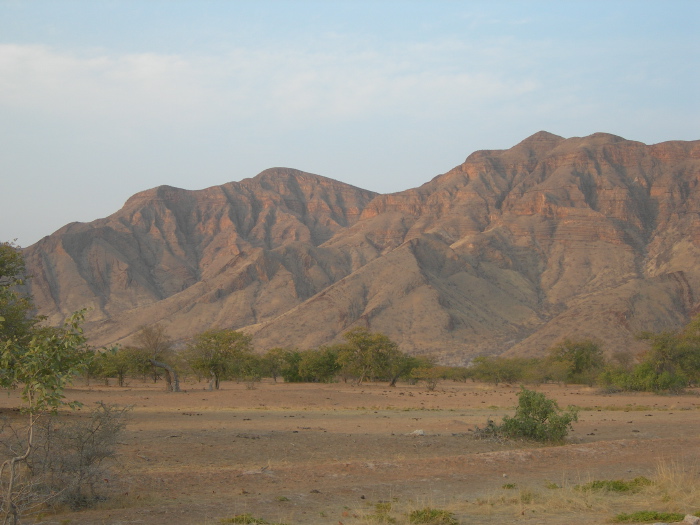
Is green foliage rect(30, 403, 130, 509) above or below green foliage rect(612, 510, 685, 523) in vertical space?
above

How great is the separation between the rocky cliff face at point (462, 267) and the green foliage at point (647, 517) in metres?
83.0

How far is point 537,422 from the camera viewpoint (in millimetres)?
21328

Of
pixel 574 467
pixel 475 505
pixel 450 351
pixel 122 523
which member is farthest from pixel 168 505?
pixel 450 351

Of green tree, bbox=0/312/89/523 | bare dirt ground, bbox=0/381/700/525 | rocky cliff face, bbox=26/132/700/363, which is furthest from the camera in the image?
rocky cliff face, bbox=26/132/700/363

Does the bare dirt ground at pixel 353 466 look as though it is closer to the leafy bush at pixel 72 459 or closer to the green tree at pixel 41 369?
the leafy bush at pixel 72 459

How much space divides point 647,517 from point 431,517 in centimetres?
A: 364

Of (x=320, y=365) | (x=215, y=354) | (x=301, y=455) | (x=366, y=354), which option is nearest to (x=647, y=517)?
(x=301, y=455)

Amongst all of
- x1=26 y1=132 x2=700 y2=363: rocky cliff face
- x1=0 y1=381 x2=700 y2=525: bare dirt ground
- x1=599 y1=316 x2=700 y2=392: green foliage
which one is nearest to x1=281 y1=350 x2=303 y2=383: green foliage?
x1=599 y1=316 x2=700 y2=392: green foliage

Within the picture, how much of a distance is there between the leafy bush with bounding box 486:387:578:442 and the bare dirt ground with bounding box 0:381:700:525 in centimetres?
57

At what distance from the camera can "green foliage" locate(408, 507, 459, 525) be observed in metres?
10.2

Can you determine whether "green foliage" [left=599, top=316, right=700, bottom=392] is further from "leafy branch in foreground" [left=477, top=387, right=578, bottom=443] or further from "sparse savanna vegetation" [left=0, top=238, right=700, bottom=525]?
"leafy branch in foreground" [left=477, top=387, right=578, bottom=443]

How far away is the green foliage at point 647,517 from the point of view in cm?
1042

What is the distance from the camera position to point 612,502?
12273mm

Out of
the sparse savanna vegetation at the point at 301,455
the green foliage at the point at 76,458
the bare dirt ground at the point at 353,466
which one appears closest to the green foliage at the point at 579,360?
the sparse savanna vegetation at the point at 301,455
